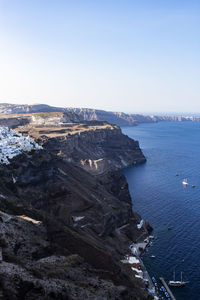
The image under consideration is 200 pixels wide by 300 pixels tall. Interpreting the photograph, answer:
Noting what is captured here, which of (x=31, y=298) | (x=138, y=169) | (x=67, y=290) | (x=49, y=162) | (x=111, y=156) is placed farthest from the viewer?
(x=111, y=156)

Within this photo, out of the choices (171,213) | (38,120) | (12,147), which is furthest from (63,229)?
(38,120)

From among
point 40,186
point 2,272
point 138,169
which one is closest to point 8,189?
point 40,186

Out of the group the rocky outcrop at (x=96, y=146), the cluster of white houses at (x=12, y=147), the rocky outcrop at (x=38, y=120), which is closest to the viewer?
the cluster of white houses at (x=12, y=147)

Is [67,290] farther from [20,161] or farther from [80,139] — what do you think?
[80,139]

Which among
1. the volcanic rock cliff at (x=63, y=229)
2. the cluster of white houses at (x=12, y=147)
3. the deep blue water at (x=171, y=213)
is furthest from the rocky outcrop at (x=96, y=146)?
the cluster of white houses at (x=12, y=147)

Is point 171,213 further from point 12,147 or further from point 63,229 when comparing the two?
point 12,147

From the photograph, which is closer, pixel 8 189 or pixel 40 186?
pixel 8 189

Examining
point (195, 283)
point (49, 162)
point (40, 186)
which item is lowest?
point (195, 283)

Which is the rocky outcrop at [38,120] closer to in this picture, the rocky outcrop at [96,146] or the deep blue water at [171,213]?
the rocky outcrop at [96,146]
